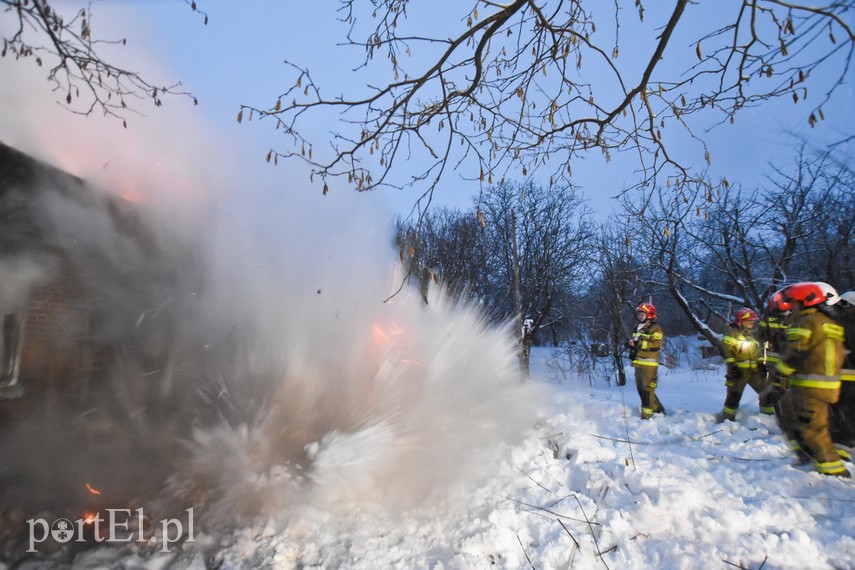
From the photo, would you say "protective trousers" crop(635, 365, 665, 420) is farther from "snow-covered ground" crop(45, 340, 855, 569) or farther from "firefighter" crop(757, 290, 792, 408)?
"snow-covered ground" crop(45, 340, 855, 569)

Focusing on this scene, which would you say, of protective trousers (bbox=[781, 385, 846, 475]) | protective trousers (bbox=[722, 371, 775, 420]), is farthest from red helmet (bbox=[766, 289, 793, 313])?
protective trousers (bbox=[722, 371, 775, 420])

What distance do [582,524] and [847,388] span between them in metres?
3.91

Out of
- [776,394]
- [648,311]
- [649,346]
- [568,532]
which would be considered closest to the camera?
[568,532]

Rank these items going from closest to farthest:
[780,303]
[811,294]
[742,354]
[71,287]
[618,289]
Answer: [811,294]
[780,303]
[71,287]
[742,354]
[618,289]

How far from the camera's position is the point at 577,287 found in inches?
728

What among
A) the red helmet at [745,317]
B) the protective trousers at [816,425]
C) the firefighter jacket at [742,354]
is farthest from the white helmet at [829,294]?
the red helmet at [745,317]

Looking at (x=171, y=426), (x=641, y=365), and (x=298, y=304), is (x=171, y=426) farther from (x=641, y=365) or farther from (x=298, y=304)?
(x=641, y=365)

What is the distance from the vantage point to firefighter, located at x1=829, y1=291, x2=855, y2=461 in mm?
4254

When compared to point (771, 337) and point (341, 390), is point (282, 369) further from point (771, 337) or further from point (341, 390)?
point (771, 337)

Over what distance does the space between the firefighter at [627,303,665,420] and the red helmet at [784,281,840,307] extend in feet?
8.17

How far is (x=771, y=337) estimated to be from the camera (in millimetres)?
5789

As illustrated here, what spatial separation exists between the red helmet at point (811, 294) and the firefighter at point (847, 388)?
303 mm

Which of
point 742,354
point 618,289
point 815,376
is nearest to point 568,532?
point 815,376

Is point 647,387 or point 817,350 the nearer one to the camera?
point 817,350
